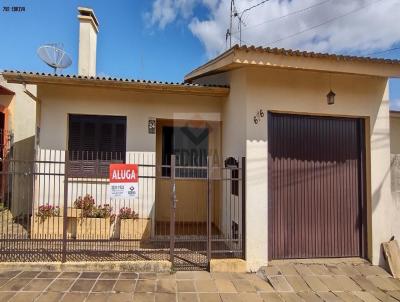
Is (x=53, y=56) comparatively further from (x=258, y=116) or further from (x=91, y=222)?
(x=258, y=116)

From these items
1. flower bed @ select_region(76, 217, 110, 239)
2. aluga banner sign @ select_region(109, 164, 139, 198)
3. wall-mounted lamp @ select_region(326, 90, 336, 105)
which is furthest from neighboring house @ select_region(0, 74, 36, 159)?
wall-mounted lamp @ select_region(326, 90, 336, 105)

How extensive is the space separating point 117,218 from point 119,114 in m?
2.63

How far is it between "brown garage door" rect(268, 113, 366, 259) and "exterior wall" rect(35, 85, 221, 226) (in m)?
2.40

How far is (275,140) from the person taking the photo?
6117 millimetres

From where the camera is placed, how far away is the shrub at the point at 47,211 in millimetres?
6820

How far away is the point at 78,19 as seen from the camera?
9.61m

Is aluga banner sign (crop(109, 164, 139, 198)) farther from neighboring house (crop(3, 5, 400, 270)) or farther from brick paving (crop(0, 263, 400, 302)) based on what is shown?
brick paving (crop(0, 263, 400, 302))

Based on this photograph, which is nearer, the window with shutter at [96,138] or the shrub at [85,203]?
the shrub at [85,203]

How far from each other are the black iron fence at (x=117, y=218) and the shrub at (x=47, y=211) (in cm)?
1

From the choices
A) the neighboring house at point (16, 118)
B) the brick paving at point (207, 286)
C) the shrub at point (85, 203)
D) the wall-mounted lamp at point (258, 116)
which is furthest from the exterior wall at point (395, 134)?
the neighboring house at point (16, 118)

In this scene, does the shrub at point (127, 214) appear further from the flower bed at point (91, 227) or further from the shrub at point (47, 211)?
the shrub at point (47, 211)

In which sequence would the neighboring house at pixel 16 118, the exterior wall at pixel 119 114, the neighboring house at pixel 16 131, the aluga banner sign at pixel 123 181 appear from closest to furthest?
the aluga banner sign at pixel 123 181, the exterior wall at pixel 119 114, the neighboring house at pixel 16 131, the neighboring house at pixel 16 118

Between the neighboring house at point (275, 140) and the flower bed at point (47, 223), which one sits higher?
the neighboring house at point (275, 140)

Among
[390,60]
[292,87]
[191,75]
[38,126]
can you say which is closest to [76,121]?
[38,126]
